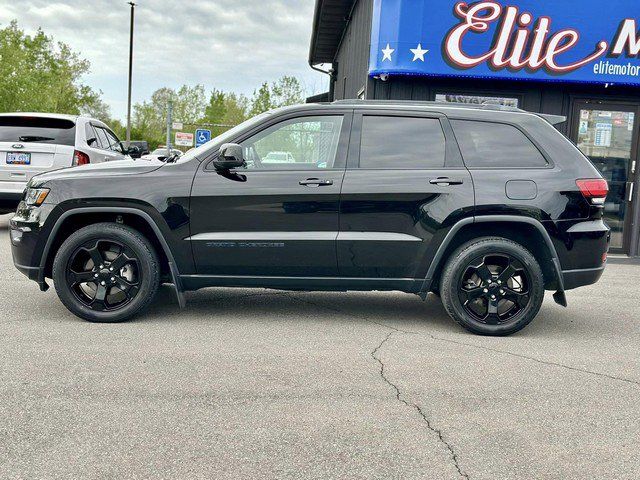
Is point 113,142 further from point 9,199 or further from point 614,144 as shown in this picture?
point 614,144

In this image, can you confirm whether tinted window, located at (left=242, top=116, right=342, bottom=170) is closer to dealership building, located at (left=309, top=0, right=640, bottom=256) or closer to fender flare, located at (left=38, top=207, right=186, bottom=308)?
fender flare, located at (left=38, top=207, right=186, bottom=308)

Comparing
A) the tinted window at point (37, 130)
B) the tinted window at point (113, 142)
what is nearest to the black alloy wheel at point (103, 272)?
the tinted window at point (37, 130)

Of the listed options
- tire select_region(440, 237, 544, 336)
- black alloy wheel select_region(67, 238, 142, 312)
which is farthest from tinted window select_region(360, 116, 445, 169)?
black alloy wheel select_region(67, 238, 142, 312)

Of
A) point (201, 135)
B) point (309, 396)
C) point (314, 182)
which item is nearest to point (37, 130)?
point (314, 182)

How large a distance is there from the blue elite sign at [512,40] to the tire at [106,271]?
612 centimetres

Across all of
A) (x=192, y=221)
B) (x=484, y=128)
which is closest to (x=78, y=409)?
(x=192, y=221)

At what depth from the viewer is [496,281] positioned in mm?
5176

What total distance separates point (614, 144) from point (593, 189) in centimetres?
618

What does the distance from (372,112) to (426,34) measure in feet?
17.4

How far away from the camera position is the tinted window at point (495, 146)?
5.27 m

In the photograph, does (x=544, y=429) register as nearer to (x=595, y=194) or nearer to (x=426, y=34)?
(x=595, y=194)

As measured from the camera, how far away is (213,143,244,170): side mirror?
16.1 feet

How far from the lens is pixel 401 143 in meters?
5.30

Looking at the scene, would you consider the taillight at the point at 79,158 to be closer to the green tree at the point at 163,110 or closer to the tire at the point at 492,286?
the tire at the point at 492,286
